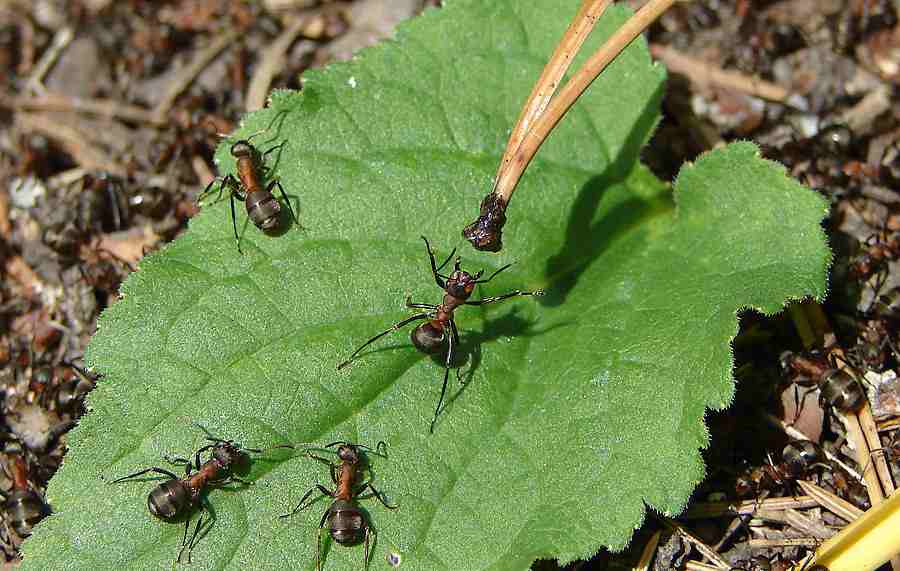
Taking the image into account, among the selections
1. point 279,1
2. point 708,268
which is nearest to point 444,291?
point 708,268

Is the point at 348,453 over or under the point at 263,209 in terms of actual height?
under

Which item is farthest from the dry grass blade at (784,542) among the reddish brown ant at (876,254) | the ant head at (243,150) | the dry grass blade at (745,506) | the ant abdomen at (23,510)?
the ant abdomen at (23,510)

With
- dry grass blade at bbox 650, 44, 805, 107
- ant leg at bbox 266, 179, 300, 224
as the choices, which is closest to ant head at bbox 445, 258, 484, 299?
ant leg at bbox 266, 179, 300, 224

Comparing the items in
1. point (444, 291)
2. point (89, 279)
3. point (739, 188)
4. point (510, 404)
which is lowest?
point (89, 279)

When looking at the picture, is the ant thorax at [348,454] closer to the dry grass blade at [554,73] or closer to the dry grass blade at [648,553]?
the dry grass blade at [554,73]

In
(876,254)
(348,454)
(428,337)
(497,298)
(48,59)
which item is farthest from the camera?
(48,59)

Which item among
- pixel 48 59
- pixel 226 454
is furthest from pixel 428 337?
pixel 48 59

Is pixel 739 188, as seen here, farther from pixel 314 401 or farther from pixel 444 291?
pixel 314 401

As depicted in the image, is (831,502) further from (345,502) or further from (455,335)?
(345,502)
